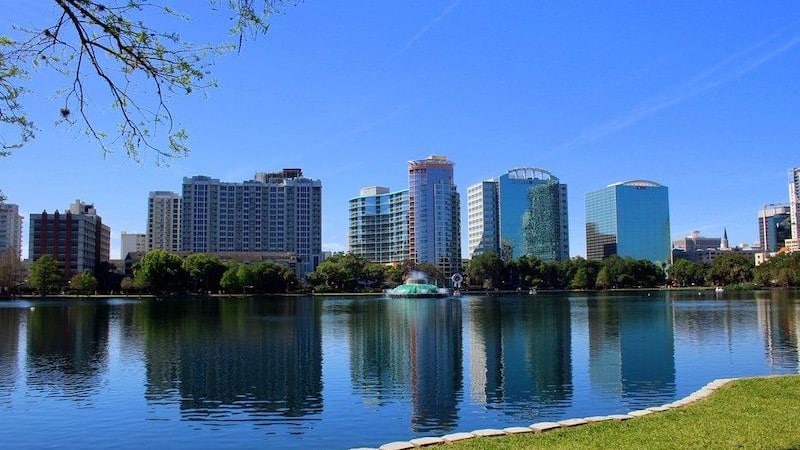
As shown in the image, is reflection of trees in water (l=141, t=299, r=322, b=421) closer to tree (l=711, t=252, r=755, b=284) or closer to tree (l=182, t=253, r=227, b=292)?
tree (l=182, t=253, r=227, b=292)

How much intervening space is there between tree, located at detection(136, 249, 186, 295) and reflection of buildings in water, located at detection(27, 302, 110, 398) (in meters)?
83.8

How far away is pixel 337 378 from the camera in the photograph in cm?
2941

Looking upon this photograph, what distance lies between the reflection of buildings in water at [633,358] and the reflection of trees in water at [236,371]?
12.2m

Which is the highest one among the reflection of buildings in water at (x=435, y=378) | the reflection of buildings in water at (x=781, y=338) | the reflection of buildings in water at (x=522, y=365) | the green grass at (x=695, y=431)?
the green grass at (x=695, y=431)

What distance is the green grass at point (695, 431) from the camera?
1238cm

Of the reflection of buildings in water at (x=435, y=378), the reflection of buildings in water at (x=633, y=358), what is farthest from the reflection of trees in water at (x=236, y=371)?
the reflection of buildings in water at (x=633, y=358)

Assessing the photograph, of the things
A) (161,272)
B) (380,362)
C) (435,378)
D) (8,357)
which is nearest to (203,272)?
(161,272)

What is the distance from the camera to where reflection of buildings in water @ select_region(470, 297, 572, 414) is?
80.9ft

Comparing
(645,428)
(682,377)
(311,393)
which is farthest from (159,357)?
(645,428)

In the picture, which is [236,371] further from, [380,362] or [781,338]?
[781,338]

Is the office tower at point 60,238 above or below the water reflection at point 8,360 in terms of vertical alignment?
above

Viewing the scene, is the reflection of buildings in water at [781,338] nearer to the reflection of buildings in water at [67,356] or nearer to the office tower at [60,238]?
the reflection of buildings in water at [67,356]

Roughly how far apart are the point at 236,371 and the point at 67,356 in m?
13.5

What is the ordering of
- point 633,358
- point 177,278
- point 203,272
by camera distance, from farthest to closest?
point 203,272, point 177,278, point 633,358
